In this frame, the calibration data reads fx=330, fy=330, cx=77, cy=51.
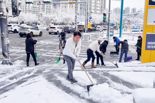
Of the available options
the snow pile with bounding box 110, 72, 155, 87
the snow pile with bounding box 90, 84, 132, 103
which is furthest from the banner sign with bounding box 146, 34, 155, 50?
the snow pile with bounding box 90, 84, 132, 103

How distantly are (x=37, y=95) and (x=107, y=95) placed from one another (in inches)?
78.0

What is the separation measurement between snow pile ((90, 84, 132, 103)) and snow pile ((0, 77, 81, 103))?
0.63 m

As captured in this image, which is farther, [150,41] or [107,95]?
[150,41]

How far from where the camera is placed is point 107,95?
30.4 ft

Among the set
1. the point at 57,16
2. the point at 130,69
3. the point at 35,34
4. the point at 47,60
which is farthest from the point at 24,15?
the point at 130,69

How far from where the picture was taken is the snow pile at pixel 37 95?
8.97 metres

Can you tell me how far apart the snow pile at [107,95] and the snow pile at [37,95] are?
63 cm

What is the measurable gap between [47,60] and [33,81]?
28.8 feet

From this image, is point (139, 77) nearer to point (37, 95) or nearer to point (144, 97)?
point (37, 95)

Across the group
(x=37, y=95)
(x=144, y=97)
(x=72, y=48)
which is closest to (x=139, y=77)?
(x=72, y=48)

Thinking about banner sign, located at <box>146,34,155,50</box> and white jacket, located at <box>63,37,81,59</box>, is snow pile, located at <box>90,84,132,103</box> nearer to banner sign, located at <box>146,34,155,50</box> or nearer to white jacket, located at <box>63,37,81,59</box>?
white jacket, located at <box>63,37,81,59</box>

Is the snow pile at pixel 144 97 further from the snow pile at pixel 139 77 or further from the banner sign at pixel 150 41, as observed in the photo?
the banner sign at pixel 150 41

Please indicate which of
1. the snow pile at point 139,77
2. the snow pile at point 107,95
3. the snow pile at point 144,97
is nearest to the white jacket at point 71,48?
the snow pile at point 107,95

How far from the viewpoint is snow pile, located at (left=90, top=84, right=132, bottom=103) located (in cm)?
891
